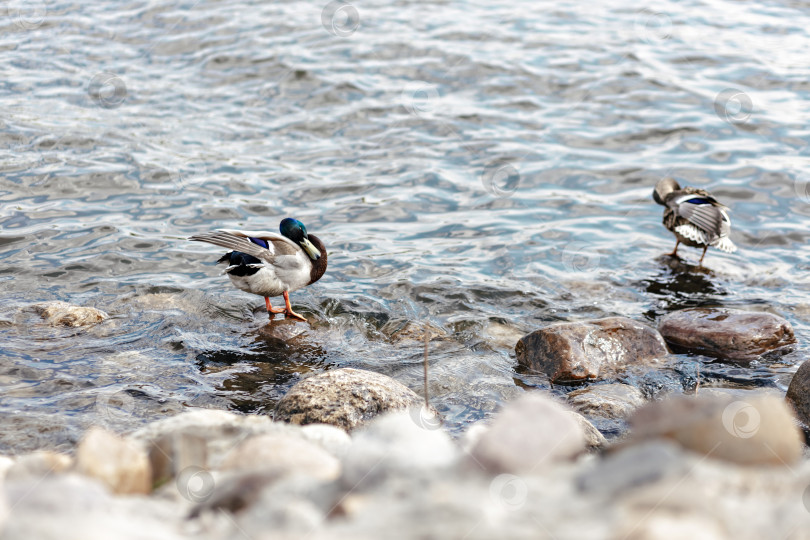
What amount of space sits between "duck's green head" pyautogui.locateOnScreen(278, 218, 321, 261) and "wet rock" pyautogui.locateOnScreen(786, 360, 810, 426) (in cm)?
406

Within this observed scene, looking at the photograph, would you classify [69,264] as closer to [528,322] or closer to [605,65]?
[528,322]

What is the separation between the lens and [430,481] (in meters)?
2.60

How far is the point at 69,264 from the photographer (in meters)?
7.61

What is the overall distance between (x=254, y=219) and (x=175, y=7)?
828 cm

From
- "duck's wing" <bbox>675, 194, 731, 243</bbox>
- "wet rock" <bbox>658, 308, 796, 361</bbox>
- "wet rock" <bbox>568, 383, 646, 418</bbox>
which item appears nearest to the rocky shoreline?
"wet rock" <bbox>568, 383, 646, 418</bbox>

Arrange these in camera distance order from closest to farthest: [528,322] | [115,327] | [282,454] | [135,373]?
1. [282,454]
2. [135,373]
3. [115,327]
4. [528,322]

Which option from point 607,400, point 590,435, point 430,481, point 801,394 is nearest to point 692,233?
point 801,394

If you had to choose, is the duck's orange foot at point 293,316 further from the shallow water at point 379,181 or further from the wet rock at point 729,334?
the wet rock at point 729,334

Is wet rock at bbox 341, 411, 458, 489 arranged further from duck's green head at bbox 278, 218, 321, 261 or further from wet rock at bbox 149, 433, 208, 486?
duck's green head at bbox 278, 218, 321, 261

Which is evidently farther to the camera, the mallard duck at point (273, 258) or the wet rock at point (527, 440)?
the mallard duck at point (273, 258)

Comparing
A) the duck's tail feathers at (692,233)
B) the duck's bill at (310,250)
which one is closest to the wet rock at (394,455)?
the duck's bill at (310,250)

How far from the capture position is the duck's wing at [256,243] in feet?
21.3

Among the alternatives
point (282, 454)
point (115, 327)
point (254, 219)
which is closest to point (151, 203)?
point (254, 219)

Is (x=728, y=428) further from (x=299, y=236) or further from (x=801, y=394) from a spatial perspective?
(x=299, y=236)
